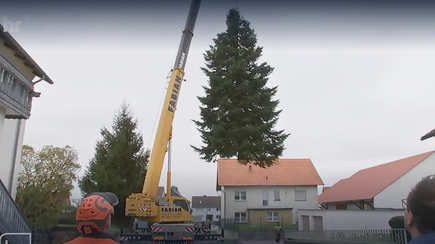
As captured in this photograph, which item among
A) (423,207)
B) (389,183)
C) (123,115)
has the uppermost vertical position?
(123,115)

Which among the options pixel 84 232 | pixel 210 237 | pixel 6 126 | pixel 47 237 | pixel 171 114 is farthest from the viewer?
pixel 47 237

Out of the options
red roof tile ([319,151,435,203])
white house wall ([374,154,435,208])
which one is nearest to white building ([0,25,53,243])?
red roof tile ([319,151,435,203])

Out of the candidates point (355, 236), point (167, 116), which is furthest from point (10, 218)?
point (355, 236)

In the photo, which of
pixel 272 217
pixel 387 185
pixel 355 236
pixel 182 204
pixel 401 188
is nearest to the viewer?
pixel 182 204

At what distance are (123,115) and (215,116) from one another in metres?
14.1

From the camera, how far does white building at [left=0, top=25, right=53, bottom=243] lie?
10.8 metres

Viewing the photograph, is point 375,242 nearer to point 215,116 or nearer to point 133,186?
point 215,116

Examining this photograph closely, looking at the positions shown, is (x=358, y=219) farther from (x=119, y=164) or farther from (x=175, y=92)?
(x=119, y=164)

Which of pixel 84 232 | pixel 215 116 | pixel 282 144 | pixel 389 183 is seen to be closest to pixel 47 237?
pixel 215 116

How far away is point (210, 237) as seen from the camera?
656 inches

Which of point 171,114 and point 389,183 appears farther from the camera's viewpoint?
point 389,183

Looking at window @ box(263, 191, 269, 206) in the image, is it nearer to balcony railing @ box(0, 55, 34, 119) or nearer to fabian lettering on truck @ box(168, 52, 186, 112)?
fabian lettering on truck @ box(168, 52, 186, 112)

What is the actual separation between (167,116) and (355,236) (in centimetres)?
1149

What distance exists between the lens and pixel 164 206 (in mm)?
16594
